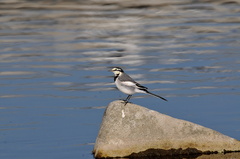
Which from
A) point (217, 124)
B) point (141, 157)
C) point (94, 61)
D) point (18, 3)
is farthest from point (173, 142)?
point (18, 3)

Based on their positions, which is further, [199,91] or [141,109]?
[199,91]

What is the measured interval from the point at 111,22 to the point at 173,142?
19349 mm

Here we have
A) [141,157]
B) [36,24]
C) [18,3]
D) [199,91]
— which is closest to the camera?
[141,157]

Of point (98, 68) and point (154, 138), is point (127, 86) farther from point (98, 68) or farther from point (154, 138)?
point (98, 68)

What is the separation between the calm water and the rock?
0.48 metres

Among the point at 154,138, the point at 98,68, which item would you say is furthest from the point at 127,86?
the point at 98,68

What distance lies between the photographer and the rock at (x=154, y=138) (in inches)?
473

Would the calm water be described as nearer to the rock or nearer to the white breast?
the rock

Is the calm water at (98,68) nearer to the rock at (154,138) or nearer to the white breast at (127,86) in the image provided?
the rock at (154,138)

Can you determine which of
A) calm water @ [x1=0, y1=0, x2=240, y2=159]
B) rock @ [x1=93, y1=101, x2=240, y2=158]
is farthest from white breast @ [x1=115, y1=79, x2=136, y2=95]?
calm water @ [x1=0, y1=0, x2=240, y2=159]

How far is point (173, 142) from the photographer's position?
39.6 ft

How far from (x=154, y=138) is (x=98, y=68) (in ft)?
26.5

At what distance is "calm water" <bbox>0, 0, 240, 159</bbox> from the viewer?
44.2 ft

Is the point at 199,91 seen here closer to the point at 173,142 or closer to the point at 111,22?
the point at 173,142
